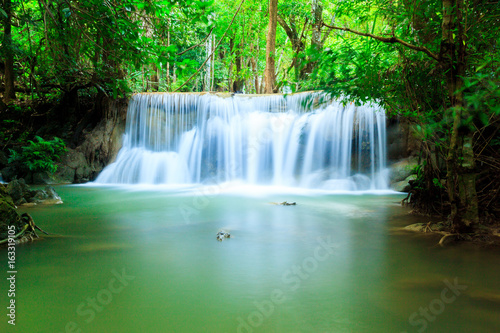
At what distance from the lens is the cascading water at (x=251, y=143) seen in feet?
39.0

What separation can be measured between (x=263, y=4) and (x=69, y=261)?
19.8m

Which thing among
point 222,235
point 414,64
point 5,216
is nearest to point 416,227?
point 414,64

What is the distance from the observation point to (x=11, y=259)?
3.69 meters

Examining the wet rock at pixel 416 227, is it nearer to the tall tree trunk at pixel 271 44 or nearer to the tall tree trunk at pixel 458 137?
the tall tree trunk at pixel 458 137

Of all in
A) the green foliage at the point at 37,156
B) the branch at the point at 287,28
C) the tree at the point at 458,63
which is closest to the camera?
the tree at the point at 458,63

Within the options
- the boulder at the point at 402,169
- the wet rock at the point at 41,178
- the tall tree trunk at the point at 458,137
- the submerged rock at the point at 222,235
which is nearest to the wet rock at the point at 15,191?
the submerged rock at the point at 222,235

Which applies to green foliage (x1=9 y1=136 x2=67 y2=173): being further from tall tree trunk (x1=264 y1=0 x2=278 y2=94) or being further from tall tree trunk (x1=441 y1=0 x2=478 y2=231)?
tall tree trunk (x1=441 y1=0 x2=478 y2=231)

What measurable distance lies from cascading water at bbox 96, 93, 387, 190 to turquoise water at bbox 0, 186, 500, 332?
6.28m

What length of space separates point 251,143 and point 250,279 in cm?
1056

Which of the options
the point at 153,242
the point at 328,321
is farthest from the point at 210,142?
the point at 328,321

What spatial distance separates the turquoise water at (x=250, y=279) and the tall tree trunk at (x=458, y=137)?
44cm

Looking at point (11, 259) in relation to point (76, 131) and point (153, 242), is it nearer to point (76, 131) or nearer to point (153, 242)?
point (153, 242)

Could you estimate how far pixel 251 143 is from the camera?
1370 centimetres

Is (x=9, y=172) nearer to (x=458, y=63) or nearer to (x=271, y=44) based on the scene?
(x=271, y=44)
